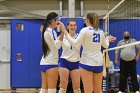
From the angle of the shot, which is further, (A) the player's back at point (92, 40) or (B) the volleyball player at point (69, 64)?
(B) the volleyball player at point (69, 64)

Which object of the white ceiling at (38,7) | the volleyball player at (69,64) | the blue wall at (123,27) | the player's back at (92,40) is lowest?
the volleyball player at (69,64)

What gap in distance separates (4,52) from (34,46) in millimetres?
1148

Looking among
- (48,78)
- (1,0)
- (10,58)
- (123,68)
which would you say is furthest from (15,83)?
(48,78)

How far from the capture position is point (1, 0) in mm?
10977

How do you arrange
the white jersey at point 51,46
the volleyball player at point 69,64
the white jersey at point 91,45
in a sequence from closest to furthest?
the white jersey at point 91,45 < the white jersey at point 51,46 < the volleyball player at point 69,64

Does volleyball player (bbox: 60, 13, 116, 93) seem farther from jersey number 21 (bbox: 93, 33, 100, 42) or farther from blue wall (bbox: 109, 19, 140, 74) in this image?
blue wall (bbox: 109, 19, 140, 74)

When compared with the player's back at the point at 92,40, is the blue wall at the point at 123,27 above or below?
above

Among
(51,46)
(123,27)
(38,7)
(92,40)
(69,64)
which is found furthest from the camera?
(38,7)

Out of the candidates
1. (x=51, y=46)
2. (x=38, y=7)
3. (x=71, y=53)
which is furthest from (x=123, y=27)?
(x=51, y=46)

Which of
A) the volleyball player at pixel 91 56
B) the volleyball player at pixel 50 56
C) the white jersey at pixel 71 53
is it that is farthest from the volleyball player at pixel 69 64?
the volleyball player at pixel 91 56

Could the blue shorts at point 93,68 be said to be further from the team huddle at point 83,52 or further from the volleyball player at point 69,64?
the volleyball player at point 69,64

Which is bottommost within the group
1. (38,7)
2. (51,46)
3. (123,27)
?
(51,46)

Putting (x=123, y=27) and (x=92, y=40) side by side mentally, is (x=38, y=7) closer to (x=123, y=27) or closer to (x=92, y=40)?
(x=123, y=27)

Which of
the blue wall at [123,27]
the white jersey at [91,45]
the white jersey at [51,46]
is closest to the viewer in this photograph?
the white jersey at [91,45]
